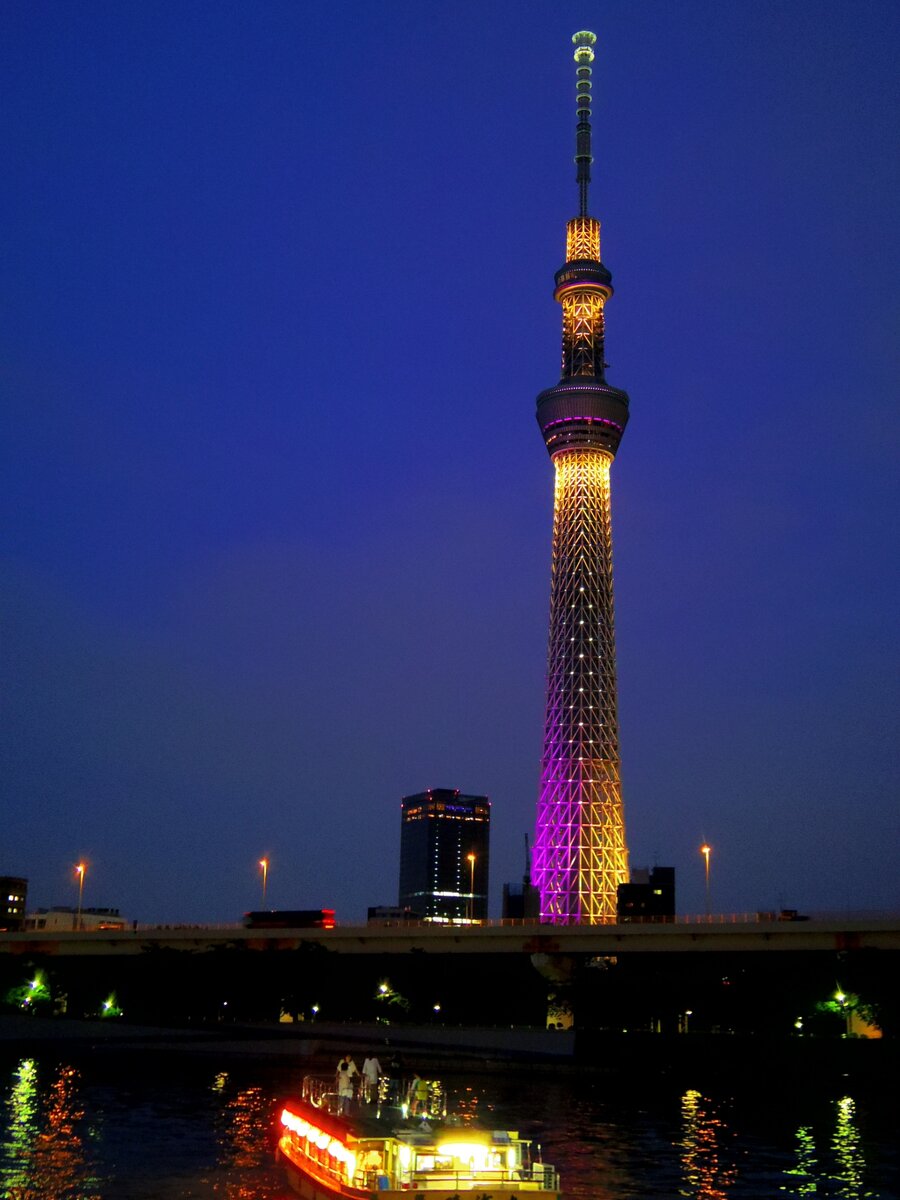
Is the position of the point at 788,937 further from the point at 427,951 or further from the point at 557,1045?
the point at 427,951

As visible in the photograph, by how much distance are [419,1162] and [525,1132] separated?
94.3 feet

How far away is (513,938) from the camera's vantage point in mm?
139375

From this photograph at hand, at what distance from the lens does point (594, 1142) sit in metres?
70.4

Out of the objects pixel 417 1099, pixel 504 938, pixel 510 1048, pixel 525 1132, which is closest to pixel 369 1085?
pixel 417 1099

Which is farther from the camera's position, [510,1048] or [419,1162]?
[510,1048]

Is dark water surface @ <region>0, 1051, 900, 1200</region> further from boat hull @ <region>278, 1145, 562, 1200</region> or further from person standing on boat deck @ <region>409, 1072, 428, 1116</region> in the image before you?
boat hull @ <region>278, 1145, 562, 1200</region>

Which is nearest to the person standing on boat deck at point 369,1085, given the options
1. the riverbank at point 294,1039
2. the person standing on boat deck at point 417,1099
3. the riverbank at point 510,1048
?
the person standing on boat deck at point 417,1099

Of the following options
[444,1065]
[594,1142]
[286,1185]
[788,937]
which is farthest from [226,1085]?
[788,937]

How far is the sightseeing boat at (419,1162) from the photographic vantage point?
45.1 metres

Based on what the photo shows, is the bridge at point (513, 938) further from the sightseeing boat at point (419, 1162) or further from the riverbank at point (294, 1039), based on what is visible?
the sightseeing boat at point (419, 1162)

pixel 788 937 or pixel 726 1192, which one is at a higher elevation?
pixel 788 937

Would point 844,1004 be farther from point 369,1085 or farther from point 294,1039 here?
point 369,1085

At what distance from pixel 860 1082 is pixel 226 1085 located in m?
49.4

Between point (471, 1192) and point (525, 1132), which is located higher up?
point (471, 1192)
